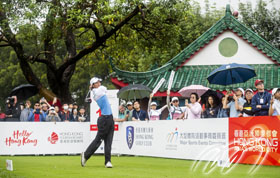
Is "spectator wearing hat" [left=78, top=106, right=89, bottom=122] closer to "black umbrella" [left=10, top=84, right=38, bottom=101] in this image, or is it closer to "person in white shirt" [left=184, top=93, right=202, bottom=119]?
"person in white shirt" [left=184, top=93, right=202, bottom=119]

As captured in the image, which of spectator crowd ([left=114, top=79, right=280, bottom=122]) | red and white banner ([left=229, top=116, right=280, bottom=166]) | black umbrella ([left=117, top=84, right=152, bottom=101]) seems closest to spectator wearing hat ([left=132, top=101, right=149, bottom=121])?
spectator crowd ([left=114, top=79, right=280, bottom=122])

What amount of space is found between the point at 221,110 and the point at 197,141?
1.10m

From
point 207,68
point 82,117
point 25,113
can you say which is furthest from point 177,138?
point 207,68

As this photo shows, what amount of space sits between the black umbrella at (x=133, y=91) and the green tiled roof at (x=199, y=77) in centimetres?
388

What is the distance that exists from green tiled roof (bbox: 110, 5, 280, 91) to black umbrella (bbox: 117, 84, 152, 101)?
154 inches

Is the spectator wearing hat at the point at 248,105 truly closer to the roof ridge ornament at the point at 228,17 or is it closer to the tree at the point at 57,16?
the tree at the point at 57,16

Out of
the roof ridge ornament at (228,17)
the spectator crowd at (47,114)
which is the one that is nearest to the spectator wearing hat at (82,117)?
the spectator crowd at (47,114)

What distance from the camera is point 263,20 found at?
43.3m

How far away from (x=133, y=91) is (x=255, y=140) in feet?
35.0

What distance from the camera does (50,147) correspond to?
21.3m

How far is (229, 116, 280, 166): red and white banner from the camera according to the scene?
1327cm

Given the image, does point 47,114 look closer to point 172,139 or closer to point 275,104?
point 172,139

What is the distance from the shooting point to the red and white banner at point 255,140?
522 inches

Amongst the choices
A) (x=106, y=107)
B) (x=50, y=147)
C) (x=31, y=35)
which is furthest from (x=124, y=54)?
(x=106, y=107)
